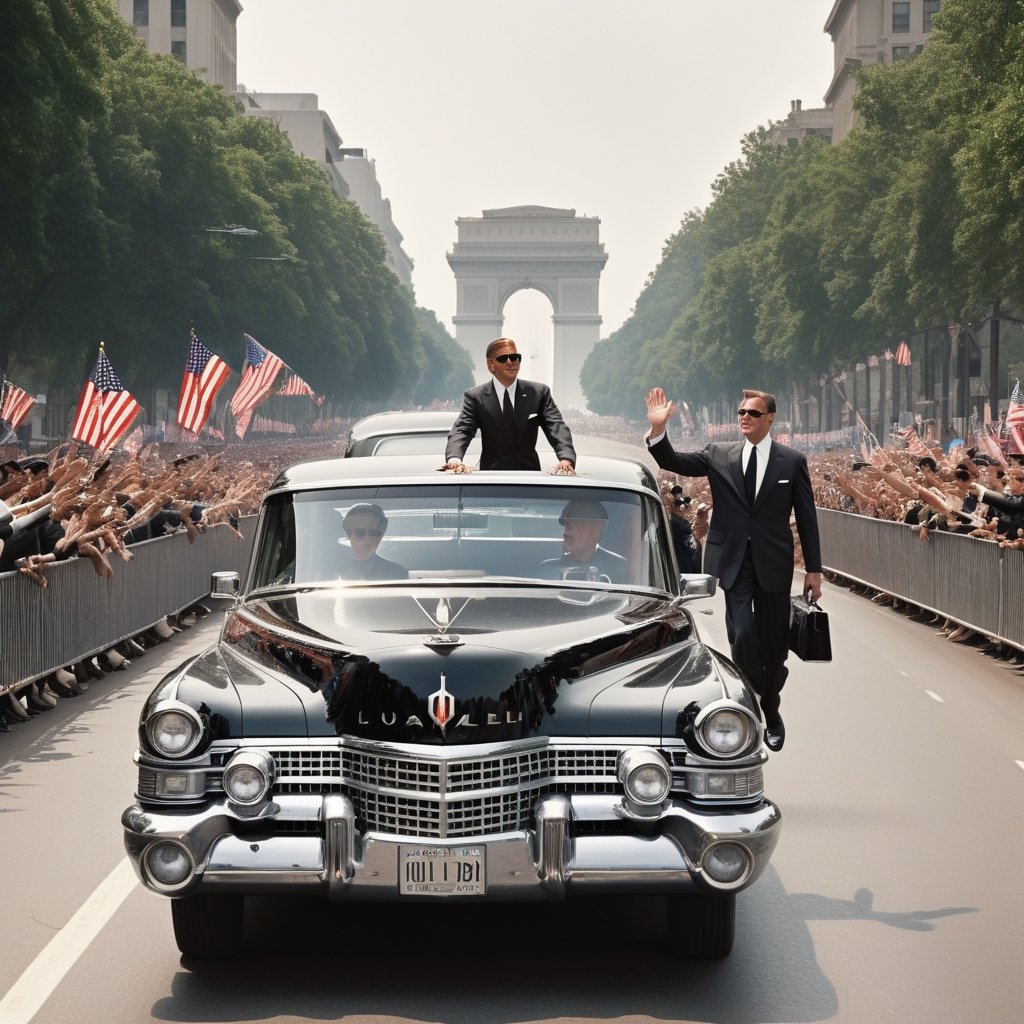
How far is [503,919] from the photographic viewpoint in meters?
7.26

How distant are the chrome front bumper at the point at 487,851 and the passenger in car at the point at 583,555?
145 centimetres

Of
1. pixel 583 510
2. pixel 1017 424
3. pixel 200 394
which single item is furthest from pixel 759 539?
pixel 200 394

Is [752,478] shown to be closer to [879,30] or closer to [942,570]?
[942,570]

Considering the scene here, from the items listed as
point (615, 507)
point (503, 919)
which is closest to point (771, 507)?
point (615, 507)

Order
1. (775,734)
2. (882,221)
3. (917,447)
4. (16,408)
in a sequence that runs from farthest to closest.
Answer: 1. (882,221)
2. (16,408)
3. (917,447)
4. (775,734)

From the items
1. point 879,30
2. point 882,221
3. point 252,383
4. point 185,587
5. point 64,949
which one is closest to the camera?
point 64,949

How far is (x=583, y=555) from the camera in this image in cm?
745

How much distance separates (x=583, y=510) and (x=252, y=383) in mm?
40933

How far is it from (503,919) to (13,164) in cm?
3210

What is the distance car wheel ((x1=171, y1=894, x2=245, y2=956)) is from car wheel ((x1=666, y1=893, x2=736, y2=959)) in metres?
1.39

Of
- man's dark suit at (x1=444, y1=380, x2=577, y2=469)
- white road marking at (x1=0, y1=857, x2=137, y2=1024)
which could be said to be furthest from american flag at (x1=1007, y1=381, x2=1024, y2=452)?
white road marking at (x1=0, y1=857, x2=137, y2=1024)

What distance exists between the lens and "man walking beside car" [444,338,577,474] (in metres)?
9.84

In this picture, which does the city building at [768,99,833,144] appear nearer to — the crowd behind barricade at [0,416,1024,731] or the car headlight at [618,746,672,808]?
the crowd behind barricade at [0,416,1024,731]

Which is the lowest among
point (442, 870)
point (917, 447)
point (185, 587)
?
point (185, 587)
